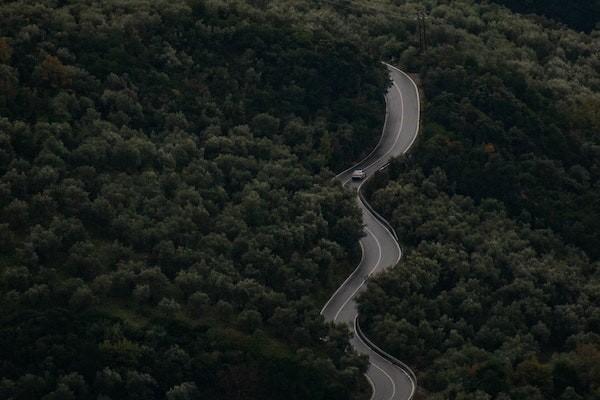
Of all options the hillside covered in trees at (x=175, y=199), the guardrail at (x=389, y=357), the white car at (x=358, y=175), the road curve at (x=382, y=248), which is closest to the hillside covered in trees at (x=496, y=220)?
the guardrail at (x=389, y=357)

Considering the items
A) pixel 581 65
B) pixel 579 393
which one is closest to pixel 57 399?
pixel 579 393

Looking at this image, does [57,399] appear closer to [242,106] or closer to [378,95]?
[242,106]

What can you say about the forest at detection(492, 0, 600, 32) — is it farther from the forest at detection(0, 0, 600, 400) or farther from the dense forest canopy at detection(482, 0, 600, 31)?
the forest at detection(0, 0, 600, 400)

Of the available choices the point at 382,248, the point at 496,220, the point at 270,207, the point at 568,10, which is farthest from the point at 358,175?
the point at 568,10

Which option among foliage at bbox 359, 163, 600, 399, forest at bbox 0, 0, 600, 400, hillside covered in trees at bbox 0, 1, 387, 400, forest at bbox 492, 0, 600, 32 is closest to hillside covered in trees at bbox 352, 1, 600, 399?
foliage at bbox 359, 163, 600, 399

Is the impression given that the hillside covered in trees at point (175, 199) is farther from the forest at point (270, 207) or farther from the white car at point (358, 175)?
the white car at point (358, 175)
